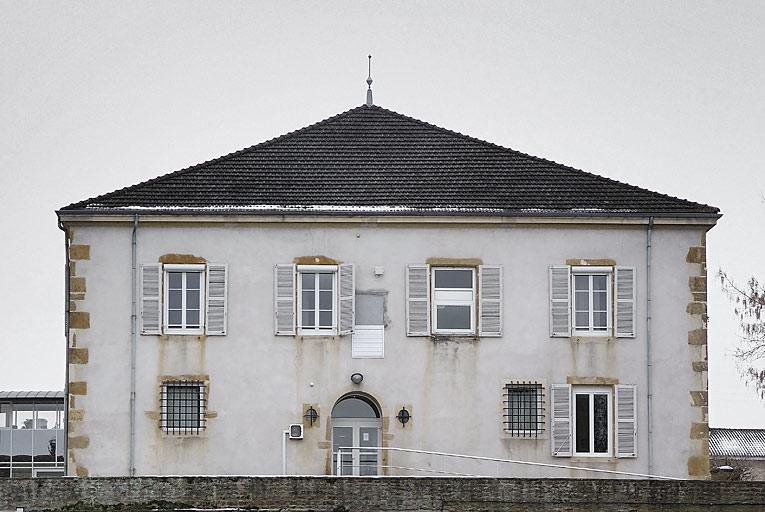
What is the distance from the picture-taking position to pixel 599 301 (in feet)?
130

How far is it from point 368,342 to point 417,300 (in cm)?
138

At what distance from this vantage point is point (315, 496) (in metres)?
32.3

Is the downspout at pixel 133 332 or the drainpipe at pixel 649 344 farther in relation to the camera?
the drainpipe at pixel 649 344

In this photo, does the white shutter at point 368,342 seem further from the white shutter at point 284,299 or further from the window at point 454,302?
the white shutter at point 284,299

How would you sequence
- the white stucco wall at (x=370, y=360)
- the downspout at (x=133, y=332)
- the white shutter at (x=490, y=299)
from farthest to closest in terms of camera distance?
1. the white shutter at (x=490, y=299)
2. the white stucco wall at (x=370, y=360)
3. the downspout at (x=133, y=332)

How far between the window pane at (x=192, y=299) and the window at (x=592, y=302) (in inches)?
318

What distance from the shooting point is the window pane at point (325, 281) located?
39.4m

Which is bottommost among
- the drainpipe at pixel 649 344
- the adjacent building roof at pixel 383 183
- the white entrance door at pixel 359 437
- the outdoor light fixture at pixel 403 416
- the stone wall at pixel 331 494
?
the stone wall at pixel 331 494

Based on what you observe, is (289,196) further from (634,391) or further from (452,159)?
(634,391)

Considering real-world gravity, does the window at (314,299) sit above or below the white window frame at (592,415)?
above

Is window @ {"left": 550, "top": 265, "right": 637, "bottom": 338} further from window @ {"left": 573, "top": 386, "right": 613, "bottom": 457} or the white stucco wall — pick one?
window @ {"left": 573, "top": 386, "right": 613, "bottom": 457}

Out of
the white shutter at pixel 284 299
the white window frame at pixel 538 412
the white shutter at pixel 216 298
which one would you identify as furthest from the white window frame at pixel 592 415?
the white shutter at pixel 216 298

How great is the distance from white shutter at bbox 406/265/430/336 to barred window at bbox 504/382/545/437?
2.22 metres

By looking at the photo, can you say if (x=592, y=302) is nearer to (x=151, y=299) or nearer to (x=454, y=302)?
(x=454, y=302)
